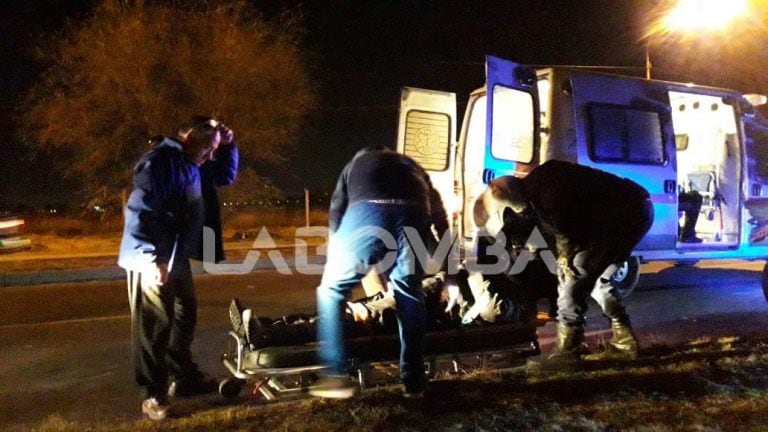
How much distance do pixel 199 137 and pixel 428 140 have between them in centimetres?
475

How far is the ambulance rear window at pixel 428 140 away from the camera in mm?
8695

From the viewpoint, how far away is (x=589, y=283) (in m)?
4.96

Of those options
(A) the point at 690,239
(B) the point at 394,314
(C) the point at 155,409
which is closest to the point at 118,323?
(C) the point at 155,409

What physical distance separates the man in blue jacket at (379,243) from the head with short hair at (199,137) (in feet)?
2.90

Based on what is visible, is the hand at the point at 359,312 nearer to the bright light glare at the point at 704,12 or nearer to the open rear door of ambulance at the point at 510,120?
the open rear door of ambulance at the point at 510,120

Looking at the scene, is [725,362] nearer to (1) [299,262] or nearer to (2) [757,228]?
(2) [757,228]

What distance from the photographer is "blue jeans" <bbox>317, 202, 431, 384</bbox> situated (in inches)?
156

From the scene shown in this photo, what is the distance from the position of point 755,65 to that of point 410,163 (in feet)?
70.1

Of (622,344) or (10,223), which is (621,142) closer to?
(622,344)

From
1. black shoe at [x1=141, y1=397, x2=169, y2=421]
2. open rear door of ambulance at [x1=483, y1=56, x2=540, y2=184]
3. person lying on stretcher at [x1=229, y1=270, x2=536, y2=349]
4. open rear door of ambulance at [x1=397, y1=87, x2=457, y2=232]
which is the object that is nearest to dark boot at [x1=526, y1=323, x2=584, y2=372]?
person lying on stretcher at [x1=229, y1=270, x2=536, y2=349]

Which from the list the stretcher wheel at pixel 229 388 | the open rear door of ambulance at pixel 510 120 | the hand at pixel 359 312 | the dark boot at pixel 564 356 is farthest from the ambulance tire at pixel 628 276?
the stretcher wheel at pixel 229 388

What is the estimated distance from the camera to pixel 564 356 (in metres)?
4.86

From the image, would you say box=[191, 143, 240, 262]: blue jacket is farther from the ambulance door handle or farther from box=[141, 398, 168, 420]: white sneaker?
the ambulance door handle

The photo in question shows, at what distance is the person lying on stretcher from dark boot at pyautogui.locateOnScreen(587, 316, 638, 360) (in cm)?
62
